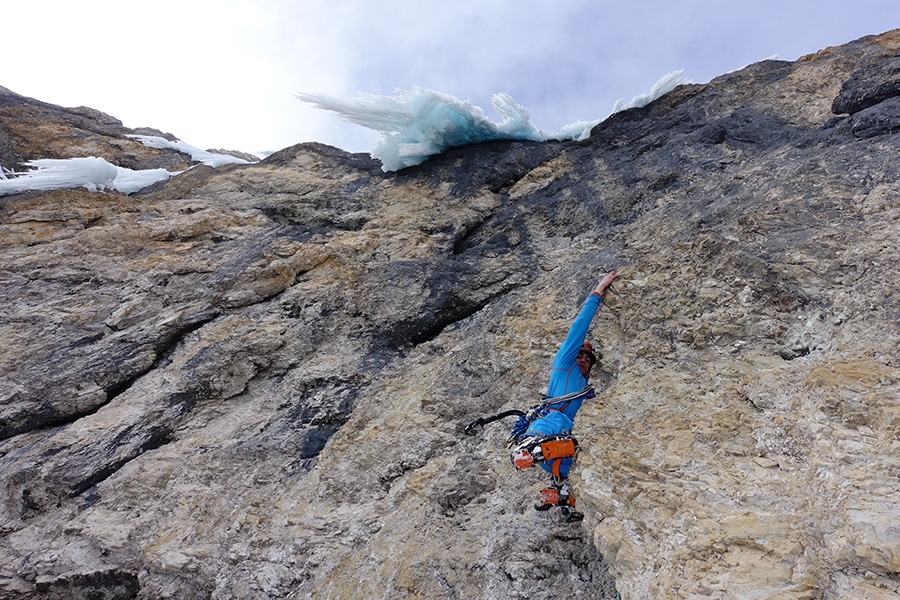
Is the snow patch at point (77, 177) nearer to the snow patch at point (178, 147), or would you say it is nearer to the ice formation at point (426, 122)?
the snow patch at point (178, 147)

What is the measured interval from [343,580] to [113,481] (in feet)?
10.5

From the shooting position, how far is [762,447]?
9.95ft

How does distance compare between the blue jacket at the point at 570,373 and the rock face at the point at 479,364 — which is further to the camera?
the blue jacket at the point at 570,373

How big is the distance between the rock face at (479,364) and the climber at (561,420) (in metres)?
0.17

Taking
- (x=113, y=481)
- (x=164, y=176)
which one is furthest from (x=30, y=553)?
(x=164, y=176)

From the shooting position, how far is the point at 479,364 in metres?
5.44

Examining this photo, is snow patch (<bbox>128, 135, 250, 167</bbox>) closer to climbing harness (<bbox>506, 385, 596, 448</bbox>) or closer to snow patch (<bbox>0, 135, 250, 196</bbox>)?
snow patch (<bbox>0, 135, 250, 196</bbox>)

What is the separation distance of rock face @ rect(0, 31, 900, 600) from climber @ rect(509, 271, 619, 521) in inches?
6.8

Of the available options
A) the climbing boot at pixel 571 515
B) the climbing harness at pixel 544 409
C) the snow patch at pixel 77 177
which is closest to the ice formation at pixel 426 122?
A: the snow patch at pixel 77 177

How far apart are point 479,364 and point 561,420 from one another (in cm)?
152

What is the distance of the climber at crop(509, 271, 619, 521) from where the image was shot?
367 centimetres

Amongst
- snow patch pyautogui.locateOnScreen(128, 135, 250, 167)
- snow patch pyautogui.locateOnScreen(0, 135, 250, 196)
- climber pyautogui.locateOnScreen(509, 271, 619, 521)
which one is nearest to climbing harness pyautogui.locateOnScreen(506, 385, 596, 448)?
climber pyautogui.locateOnScreen(509, 271, 619, 521)

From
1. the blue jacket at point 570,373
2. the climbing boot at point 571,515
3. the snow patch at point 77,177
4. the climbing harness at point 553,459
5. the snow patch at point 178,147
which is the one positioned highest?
the snow patch at point 178,147

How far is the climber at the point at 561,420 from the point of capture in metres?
3.67
